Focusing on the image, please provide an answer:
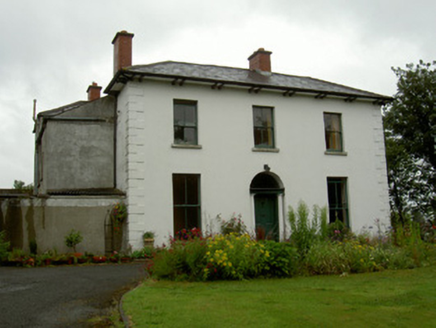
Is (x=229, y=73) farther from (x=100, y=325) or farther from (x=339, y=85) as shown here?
(x=100, y=325)

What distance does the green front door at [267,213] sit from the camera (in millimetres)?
18047

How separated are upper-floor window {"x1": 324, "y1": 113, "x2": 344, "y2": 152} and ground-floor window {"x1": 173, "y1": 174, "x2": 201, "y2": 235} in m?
6.31

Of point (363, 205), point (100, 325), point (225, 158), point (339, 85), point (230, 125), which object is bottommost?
point (100, 325)

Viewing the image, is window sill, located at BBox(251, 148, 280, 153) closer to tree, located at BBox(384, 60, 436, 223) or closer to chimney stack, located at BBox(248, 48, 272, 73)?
chimney stack, located at BBox(248, 48, 272, 73)

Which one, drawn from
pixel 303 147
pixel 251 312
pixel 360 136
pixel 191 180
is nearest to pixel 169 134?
pixel 191 180

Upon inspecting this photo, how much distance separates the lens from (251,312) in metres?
Result: 6.26

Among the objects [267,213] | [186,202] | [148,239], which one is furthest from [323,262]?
[267,213]

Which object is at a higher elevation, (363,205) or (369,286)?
(363,205)

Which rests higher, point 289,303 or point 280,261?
point 280,261

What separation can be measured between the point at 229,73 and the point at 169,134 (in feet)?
14.0

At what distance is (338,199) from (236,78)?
6.50m

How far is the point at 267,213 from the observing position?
18.3 metres

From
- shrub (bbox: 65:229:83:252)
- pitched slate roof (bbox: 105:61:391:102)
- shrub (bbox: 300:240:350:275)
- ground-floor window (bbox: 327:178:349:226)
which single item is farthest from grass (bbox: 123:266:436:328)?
ground-floor window (bbox: 327:178:349:226)

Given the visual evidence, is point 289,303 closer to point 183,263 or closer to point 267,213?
point 183,263
